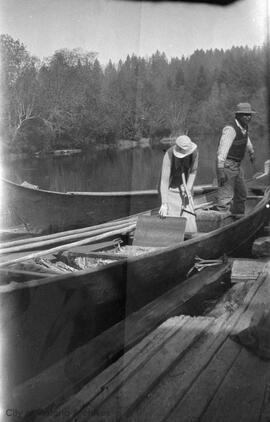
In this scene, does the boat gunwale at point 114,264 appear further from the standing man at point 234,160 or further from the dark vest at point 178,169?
the dark vest at point 178,169

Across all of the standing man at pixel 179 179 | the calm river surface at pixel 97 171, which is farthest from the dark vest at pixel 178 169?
the calm river surface at pixel 97 171

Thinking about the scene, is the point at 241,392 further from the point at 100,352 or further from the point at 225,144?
the point at 225,144

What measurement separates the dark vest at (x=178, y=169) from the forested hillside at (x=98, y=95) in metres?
0.66

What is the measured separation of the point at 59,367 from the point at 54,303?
17.1 inches

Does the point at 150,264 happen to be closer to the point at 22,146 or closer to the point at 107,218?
the point at 107,218

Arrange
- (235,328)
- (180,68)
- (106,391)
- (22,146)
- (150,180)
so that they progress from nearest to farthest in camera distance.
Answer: (106,391) → (235,328) → (22,146) → (150,180) → (180,68)

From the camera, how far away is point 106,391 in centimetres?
233

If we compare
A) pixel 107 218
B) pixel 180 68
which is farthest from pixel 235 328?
pixel 180 68

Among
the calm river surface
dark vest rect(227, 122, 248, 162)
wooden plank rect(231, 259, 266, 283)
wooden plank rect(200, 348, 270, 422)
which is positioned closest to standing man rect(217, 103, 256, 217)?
dark vest rect(227, 122, 248, 162)

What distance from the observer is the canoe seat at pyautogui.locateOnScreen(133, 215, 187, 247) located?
15.3 feet

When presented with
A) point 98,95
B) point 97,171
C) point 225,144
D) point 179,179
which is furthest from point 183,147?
point 97,171

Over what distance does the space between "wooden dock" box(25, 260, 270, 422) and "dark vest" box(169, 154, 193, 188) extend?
230cm

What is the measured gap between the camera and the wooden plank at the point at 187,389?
209 cm

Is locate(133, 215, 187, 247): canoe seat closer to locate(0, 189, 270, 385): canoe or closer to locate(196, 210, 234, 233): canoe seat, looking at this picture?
locate(0, 189, 270, 385): canoe
